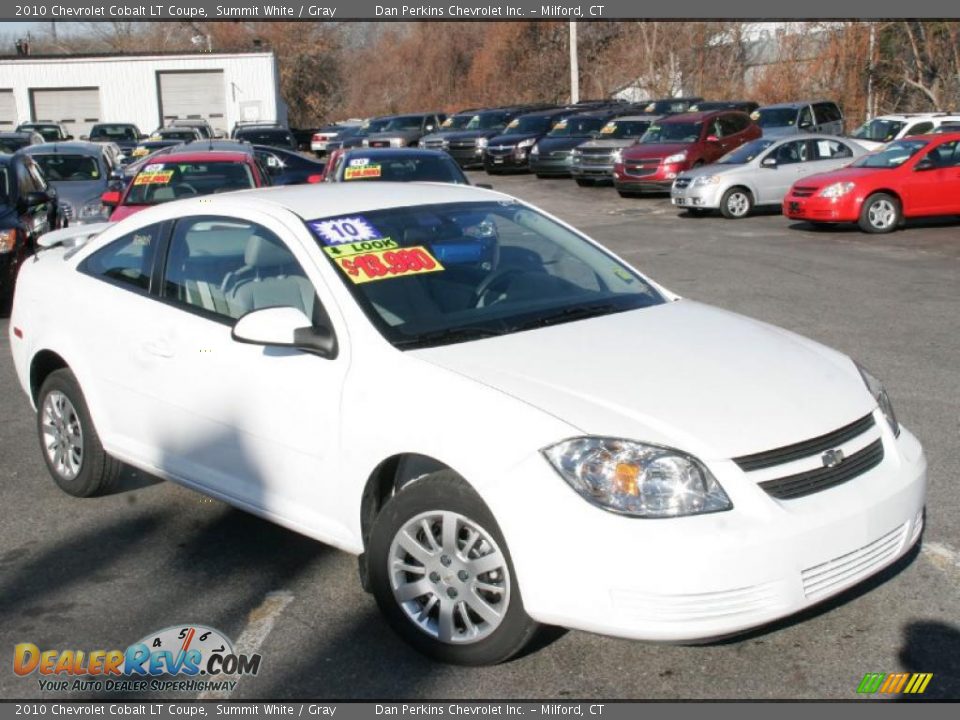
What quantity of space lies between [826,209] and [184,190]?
1016 cm

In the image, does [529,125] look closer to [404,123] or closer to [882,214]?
[404,123]

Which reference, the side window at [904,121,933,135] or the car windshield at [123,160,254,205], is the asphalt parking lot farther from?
the side window at [904,121,933,135]

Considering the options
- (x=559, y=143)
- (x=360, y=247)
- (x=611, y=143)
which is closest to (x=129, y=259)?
(x=360, y=247)

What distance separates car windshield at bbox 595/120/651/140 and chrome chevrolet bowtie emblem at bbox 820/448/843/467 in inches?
986

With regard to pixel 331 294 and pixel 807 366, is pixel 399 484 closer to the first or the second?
pixel 331 294

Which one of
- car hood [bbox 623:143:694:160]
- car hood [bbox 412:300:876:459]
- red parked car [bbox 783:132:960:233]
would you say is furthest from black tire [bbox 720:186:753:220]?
car hood [bbox 412:300:876:459]

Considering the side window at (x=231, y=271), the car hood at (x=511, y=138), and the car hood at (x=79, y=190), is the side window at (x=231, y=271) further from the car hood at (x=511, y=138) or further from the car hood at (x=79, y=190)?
the car hood at (x=511, y=138)

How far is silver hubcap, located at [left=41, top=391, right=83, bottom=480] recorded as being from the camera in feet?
19.4

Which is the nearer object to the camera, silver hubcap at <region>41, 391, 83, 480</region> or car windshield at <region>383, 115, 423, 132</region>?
silver hubcap at <region>41, 391, 83, 480</region>

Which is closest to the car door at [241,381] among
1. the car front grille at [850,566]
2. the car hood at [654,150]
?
the car front grille at [850,566]

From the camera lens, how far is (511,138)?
108 feet

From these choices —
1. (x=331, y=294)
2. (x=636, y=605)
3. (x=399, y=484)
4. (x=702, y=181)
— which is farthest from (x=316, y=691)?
(x=702, y=181)

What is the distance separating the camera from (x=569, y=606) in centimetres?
365

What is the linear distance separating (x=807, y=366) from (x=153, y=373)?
112 inches
